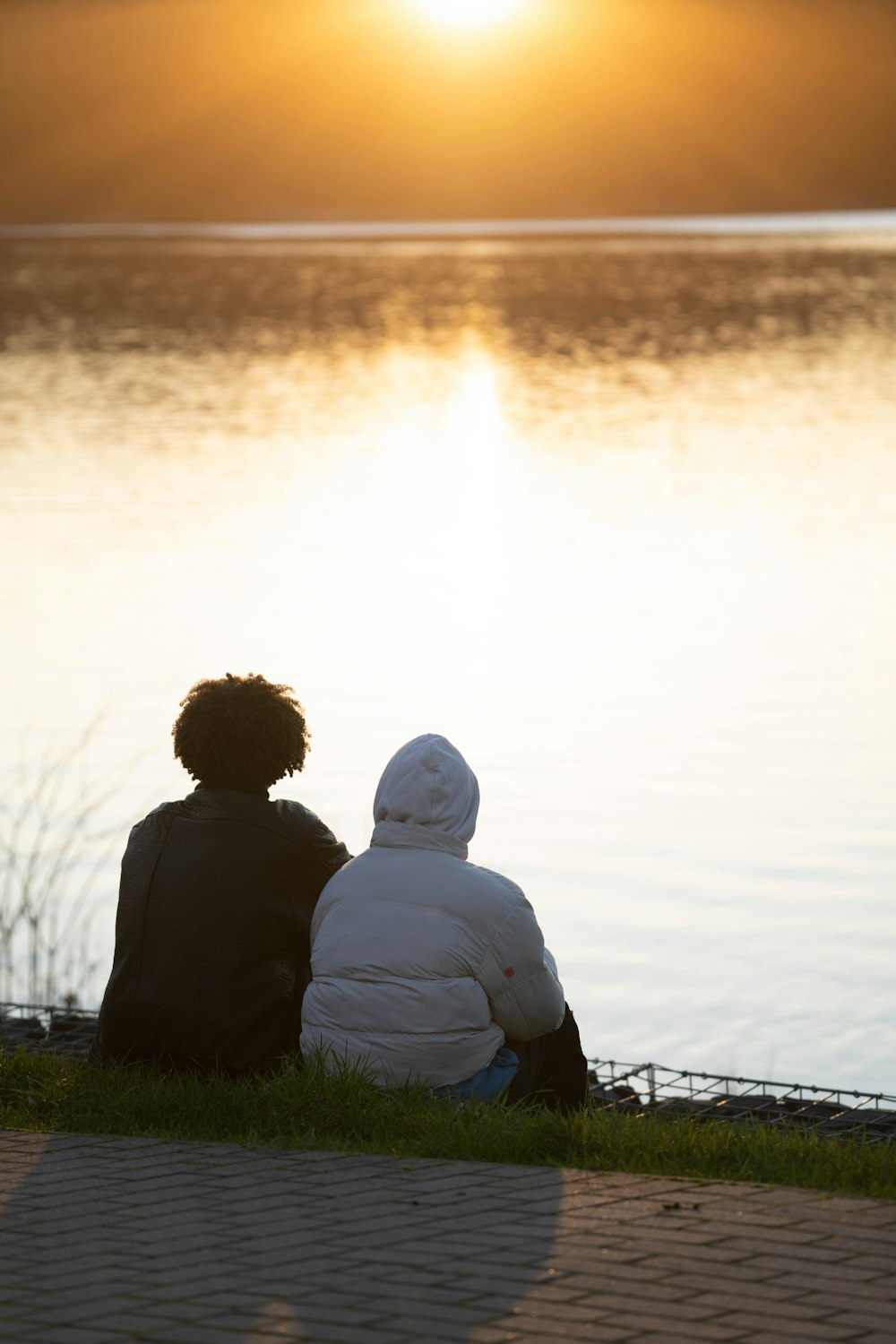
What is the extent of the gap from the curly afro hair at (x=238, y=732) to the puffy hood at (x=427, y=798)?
1.33 ft

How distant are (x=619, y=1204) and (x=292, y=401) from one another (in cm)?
3011

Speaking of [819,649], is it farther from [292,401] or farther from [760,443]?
[292,401]

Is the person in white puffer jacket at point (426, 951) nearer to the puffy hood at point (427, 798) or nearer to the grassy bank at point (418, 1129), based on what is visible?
the puffy hood at point (427, 798)

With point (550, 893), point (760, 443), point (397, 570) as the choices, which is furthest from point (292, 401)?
point (550, 893)

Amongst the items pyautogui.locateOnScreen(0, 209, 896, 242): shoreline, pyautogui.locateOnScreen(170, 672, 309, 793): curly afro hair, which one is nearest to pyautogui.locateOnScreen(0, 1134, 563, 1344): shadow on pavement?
pyautogui.locateOnScreen(170, 672, 309, 793): curly afro hair

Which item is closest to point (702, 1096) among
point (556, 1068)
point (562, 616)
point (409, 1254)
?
point (556, 1068)

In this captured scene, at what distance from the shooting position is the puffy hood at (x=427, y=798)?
18.4 feet

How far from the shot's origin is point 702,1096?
8133 millimetres

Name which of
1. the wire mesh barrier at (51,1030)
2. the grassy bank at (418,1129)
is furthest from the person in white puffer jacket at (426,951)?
the wire mesh barrier at (51,1030)

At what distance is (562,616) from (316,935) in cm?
1183

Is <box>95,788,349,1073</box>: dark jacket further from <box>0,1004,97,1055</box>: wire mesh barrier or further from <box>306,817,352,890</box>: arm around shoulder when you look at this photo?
<box>0,1004,97,1055</box>: wire mesh barrier

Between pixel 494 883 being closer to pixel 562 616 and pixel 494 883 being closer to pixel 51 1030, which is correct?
pixel 51 1030

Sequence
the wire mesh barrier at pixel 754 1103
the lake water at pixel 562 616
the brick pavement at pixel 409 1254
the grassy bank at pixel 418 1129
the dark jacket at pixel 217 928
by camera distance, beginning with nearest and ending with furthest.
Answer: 1. the brick pavement at pixel 409 1254
2. the grassy bank at pixel 418 1129
3. the dark jacket at pixel 217 928
4. the wire mesh barrier at pixel 754 1103
5. the lake water at pixel 562 616

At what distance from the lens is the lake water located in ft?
33.6
